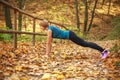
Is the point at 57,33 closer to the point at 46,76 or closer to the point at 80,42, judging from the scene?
the point at 80,42

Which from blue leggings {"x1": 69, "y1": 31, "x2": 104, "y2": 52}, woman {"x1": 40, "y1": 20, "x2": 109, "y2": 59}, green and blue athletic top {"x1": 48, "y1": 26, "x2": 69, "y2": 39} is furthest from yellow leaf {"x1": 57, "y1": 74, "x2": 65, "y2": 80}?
blue leggings {"x1": 69, "y1": 31, "x2": 104, "y2": 52}

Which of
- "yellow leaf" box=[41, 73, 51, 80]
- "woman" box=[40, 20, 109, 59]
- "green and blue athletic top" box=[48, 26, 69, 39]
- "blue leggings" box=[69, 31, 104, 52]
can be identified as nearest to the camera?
"yellow leaf" box=[41, 73, 51, 80]

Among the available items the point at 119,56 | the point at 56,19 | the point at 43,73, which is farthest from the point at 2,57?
the point at 56,19

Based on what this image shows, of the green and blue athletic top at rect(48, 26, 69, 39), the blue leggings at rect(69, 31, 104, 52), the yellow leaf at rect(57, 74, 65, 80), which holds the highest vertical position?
the green and blue athletic top at rect(48, 26, 69, 39)

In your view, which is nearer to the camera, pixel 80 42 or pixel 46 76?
pixel 46 76

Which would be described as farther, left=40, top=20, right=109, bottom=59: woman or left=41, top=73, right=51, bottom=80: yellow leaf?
left=40, top=20, right=109, bottom=59: woman

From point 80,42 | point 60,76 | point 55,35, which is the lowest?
point 60,76

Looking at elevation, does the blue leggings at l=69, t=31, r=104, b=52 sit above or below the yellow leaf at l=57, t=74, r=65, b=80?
above

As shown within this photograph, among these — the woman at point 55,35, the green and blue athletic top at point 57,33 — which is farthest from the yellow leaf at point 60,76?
the green and blue athletic top at point 57,33

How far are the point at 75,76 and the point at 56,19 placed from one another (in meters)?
22.7

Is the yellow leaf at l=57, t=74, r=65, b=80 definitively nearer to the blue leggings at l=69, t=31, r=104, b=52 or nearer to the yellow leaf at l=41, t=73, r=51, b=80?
the yellow leaf at l=41, t=73, r=51, b=80

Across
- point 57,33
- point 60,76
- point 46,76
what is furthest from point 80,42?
point 46,76

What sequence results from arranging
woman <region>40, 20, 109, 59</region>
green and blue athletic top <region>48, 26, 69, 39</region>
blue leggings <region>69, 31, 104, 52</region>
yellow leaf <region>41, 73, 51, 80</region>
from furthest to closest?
blue leggings <region>69, 31, 104, 52</region>, green and blue athletic top <region>48, 26, 69, 39</region>, woman <region>40, 20, 109, 59</region>, yellow leaf <region>41, 73, 51, 80</region>

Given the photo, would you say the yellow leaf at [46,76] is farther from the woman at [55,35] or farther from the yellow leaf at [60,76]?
the woman at [55,35]
